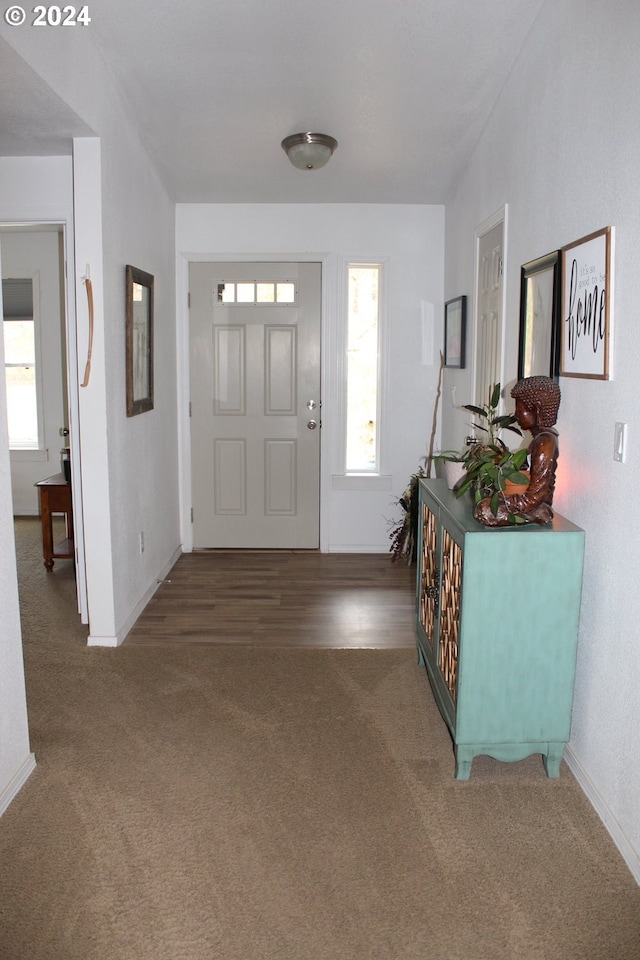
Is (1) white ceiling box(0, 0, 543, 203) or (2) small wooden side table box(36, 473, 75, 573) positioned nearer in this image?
(1) white ceiling box(0, 0, 543, 203)

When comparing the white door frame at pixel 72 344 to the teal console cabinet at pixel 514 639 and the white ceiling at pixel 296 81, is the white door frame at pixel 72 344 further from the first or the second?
the teal console cabinet at pixel 514 639

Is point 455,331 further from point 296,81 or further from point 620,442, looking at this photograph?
point 620,442

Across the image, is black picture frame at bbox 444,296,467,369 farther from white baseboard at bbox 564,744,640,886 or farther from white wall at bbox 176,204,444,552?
white baseboard at bbox 564,744,640,886

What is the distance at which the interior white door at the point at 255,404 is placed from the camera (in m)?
5.16

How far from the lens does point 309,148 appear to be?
12.6 ft

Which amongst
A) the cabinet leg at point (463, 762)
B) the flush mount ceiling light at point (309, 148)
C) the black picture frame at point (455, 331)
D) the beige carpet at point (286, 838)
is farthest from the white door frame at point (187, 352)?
the cabinet leg at point (463, 762)

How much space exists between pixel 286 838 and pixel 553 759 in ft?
2.93

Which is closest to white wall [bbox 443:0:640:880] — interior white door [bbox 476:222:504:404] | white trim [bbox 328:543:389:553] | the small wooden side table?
interior white door [bbox 476:222:504:404]

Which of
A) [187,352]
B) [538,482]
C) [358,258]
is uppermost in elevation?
[358,258]

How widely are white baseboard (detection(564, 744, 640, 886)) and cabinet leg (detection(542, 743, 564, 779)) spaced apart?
0.07 m

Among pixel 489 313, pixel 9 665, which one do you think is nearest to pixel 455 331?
pixel 489 313

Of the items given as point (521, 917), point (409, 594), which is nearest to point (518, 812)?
point (521, 917)

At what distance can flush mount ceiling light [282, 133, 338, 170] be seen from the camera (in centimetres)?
381

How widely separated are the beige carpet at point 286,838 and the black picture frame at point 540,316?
1364 mm
